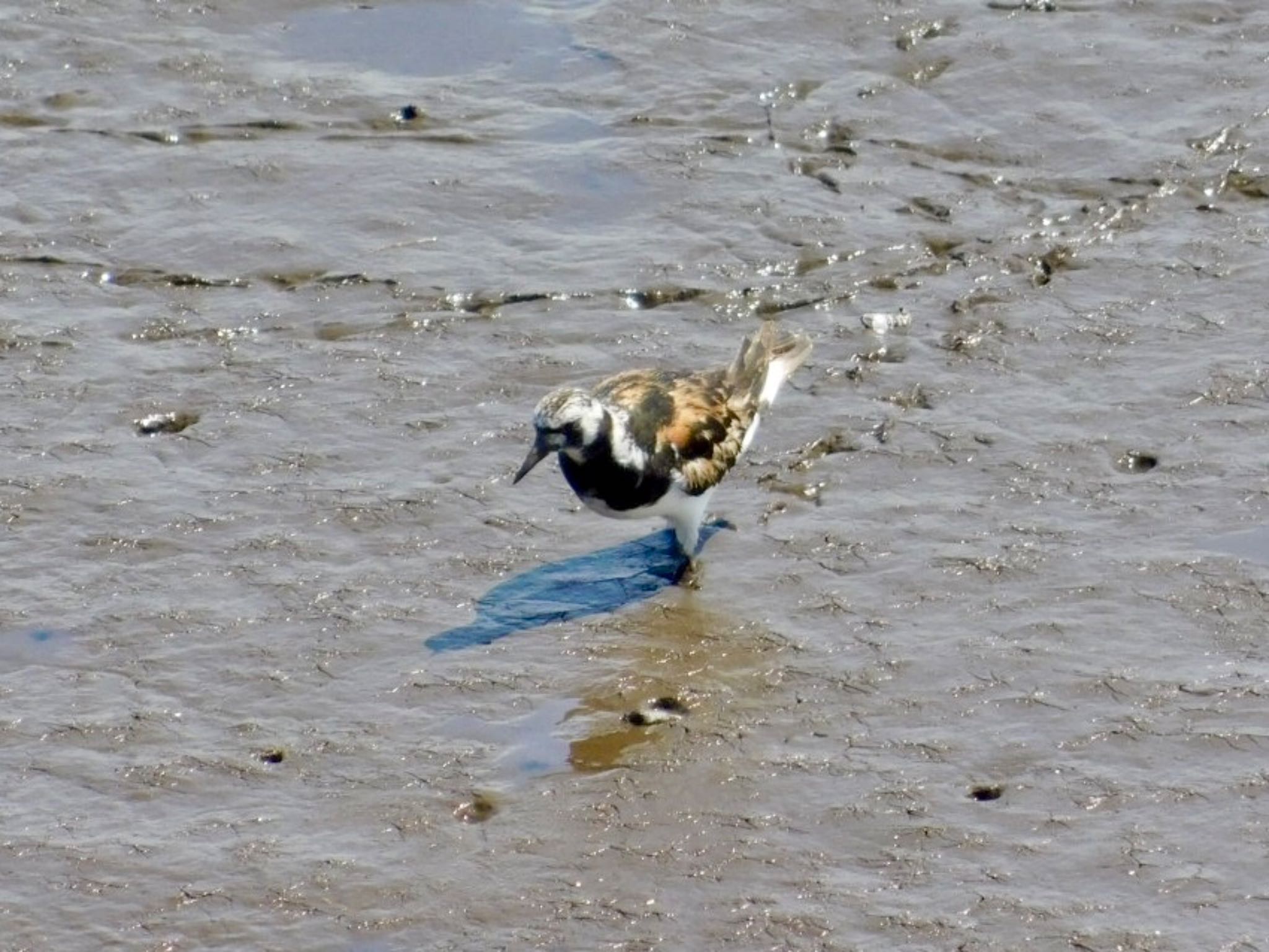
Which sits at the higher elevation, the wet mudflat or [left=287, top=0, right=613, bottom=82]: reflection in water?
[left=287, top=0, right=613, bottom=82]: reflection in water

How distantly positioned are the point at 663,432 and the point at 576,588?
0.62m

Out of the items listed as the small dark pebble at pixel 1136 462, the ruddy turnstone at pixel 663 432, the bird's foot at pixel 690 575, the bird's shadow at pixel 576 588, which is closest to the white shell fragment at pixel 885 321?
the ruddy turnstone at pixel 663 432

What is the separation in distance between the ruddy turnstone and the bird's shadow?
124 mm

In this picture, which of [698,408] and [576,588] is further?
[698,408]

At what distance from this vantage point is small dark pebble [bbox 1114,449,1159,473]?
313 inches

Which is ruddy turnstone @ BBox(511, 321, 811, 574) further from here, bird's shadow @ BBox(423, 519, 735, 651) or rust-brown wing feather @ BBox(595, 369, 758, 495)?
bird's shadow @ BBox(423, 519, 735, 651)

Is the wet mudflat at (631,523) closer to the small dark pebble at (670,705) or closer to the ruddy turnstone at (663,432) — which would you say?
the small dark pebble at (670,705)

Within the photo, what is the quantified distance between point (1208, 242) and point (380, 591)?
413 cm

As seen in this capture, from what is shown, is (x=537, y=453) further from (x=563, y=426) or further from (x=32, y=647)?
(x=32, y=647)

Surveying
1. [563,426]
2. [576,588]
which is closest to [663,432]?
[563,426]

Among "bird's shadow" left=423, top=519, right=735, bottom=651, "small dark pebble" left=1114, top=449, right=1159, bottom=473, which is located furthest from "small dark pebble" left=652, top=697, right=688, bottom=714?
"small dark pebble" left=1114, top=449, right=1159, bottom=473

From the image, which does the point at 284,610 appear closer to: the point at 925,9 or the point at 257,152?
the point at 257,152

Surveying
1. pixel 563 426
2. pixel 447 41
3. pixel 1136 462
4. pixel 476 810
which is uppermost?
pixel 447 41

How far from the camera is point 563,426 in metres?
7.23
